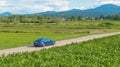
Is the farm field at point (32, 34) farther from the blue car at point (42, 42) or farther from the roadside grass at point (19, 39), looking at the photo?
the blue car at point (42, 42)

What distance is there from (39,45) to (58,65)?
105 ft

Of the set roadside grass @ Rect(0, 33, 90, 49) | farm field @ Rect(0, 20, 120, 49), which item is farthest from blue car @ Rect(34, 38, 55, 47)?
farm field @ Rect(0, 20, 120, 49)

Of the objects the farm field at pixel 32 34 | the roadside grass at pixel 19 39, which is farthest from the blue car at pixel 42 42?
the farm field at pixel 32 34

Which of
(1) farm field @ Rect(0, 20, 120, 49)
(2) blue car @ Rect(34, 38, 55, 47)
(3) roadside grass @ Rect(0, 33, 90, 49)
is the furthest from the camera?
(1) farm field @ Rect(0, 20, 120, 49)

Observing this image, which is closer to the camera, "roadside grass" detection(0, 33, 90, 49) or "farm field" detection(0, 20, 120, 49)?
"roadside grass" detection(0, 33, 90, 49)

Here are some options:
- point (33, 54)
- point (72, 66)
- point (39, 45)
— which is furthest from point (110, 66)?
point (39, 45)

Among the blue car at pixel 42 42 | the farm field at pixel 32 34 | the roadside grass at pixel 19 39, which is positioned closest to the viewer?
the blue car at pixel 42 42

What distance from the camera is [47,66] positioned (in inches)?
664

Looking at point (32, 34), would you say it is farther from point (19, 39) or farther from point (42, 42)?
point (42, 42)

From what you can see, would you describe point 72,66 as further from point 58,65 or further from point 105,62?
point 105,62

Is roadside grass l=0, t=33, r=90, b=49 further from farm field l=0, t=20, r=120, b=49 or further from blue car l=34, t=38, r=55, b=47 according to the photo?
blue car l=34, t=38, r=55, b=47

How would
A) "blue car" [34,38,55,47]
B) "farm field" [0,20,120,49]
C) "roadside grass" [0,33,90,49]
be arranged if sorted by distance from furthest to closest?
"farm field" [0,20,120,49] → "roadside grass" [0,33,90,49] → "blue car" [34,38,55,47]

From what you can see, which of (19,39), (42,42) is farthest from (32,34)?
(42,42)

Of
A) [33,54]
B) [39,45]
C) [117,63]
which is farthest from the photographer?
[39,45]
